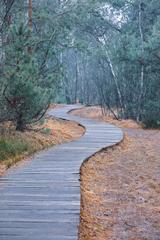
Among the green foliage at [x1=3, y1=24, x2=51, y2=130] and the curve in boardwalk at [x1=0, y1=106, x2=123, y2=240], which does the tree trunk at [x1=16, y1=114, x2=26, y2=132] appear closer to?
the green foliage at [x1=3, y1=24, x2=51, y2=130]

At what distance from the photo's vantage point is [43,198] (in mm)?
4984

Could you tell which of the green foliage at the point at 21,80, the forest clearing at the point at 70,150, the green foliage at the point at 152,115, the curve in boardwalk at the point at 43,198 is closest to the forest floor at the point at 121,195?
the forest clearing at the point at 70,150

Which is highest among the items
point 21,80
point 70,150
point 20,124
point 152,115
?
point 21,80

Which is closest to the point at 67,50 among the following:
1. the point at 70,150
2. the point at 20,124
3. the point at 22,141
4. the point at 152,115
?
the point at 152,115

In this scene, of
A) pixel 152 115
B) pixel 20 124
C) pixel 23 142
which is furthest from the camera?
pixel 152 115

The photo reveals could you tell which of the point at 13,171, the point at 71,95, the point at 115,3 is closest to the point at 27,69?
the point at 13,171

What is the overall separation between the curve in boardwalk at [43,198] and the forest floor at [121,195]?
0.17 m

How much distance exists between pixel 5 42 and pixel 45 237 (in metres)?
5.86

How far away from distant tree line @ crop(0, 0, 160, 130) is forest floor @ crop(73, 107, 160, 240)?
75.3 inches

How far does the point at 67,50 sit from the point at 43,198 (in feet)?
46.2

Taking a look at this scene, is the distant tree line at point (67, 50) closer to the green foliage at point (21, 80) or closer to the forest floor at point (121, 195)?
the green foliage at point (21, 80)

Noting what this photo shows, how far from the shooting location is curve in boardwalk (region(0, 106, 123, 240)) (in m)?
3.90

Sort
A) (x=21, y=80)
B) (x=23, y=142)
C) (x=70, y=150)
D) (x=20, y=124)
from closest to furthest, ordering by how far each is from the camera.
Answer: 1. (x=21, y=80)
2. (x=23, y=142)
3. (x=70, y=150)
4. (x=20, y=124)

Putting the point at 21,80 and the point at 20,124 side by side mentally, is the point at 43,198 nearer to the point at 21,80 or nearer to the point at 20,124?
the point at 21,80
